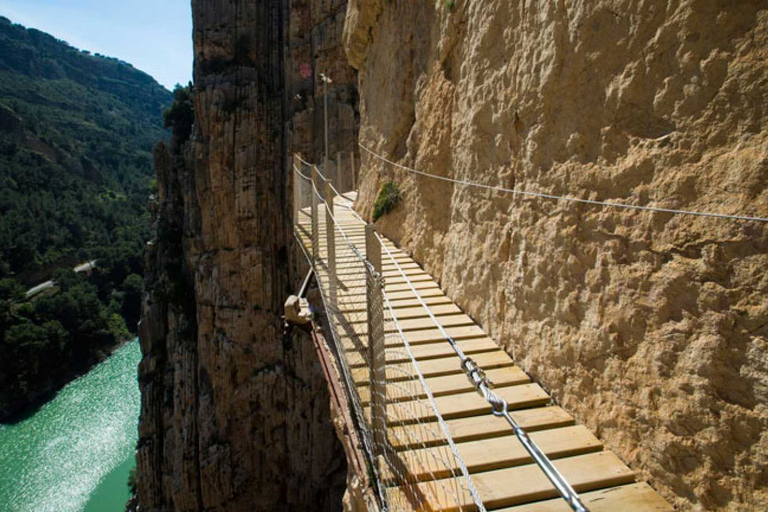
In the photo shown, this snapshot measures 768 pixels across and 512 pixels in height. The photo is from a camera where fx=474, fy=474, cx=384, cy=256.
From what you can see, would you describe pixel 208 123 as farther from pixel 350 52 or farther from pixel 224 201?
pixel 350 52

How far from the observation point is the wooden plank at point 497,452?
2695mm

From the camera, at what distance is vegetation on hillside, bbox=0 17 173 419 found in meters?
Result: 36.0

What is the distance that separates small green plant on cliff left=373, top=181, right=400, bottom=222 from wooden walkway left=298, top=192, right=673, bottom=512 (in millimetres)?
2574

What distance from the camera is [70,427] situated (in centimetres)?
2933

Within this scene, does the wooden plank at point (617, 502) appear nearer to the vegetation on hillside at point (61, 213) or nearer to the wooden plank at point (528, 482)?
the wooden plank at point (528, 482)

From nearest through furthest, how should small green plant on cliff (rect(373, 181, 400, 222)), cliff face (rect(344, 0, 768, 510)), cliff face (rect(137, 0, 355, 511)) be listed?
cliff face (rect(344, 0, 768, 510)), small green plant on cliff (rect(373, 181, 400, 222)), cliff face (rect(137, 0, 355, 511))

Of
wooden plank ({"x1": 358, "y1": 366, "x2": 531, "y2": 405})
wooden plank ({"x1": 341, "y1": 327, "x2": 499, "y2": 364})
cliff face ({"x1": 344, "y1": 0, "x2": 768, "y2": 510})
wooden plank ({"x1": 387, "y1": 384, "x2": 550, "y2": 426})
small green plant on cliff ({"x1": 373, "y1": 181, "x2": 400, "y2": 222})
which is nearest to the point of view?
cliff face ({"x1": 344, "y1": 0, "x2": 768, "y2": 510})

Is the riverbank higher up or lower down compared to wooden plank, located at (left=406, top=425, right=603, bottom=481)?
lower down

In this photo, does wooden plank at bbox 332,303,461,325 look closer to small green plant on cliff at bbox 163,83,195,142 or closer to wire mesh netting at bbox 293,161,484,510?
wire mesh netting at bbox 293,161,484,510

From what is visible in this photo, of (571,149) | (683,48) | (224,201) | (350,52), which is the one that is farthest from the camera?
(224,201)

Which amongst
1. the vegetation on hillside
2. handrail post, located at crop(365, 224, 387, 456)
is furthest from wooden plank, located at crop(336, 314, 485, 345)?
the vegetation on hillside

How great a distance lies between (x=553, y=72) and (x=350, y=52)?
21.2 feet

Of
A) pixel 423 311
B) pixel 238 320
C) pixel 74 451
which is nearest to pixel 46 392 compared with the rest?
pixel 74 451

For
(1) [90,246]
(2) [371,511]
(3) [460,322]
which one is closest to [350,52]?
(3) [460,322]
